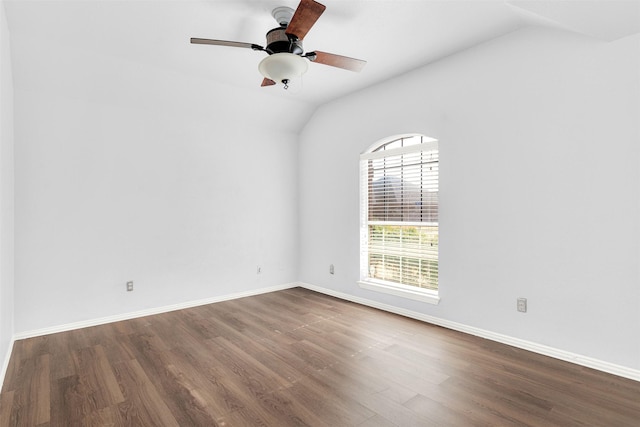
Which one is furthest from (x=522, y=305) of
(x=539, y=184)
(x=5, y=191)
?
(x=5, y=191)

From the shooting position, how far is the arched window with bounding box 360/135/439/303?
3783 millimetres

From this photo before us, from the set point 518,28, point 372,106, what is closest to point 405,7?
point 518,28

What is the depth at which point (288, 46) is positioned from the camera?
2691 millimetres

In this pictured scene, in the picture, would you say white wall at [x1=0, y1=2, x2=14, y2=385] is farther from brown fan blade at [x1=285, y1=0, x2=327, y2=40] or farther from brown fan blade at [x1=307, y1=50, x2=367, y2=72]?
brown fan blade at [x1=307, y1=50, x2=367, y2=72]

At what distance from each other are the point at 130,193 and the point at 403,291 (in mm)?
3445

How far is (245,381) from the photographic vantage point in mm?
2459

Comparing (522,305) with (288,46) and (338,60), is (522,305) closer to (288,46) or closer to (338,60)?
(338,60)

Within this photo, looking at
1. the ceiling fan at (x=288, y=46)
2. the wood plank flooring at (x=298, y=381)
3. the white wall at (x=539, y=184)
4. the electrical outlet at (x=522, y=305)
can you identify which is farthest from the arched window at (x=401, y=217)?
the ceiling fan at (x=288, y=46)

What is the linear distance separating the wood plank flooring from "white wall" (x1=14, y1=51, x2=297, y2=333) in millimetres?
612

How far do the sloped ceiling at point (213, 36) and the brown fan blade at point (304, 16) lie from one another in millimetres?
321

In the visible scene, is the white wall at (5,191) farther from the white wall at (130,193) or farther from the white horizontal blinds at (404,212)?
the white horizontal blinds at (404,212)

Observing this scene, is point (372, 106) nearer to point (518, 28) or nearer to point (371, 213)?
point (371, 213)

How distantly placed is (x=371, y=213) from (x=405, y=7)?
251cm

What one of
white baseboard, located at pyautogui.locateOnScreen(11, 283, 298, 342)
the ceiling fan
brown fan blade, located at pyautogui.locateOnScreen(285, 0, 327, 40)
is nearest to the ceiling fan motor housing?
the ceiling fan
